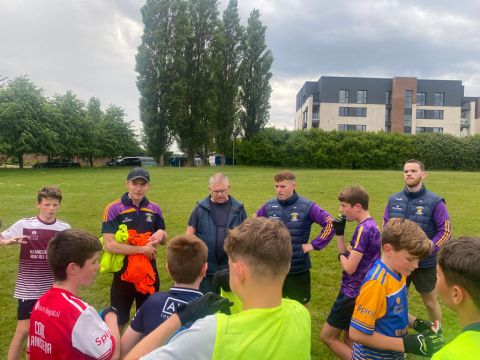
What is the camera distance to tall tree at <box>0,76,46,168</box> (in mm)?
35781

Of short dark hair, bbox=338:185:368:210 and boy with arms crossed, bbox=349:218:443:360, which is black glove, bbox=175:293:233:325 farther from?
short dark hair, bbox=338:185:368:210

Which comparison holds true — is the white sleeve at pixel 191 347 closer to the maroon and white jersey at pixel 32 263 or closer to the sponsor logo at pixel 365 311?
the sponsor logo at pixel 365 311

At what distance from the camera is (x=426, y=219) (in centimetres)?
501

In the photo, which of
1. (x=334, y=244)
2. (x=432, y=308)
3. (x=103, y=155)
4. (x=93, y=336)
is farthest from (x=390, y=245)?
(x=103, y=155)

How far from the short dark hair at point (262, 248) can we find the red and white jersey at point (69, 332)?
3.86 ft

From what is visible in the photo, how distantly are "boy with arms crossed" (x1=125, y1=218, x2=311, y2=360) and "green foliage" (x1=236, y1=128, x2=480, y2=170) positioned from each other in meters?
42.0

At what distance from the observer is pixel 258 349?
163 cm

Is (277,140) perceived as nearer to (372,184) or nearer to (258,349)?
(372,184)

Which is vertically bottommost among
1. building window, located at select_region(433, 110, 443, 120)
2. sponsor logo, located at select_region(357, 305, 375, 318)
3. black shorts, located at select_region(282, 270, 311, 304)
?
black shorts, located at select_region(282, 270, 311, 304)

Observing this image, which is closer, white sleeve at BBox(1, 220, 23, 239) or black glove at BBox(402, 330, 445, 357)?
black glove at BBox(402, 330, 445, 357)

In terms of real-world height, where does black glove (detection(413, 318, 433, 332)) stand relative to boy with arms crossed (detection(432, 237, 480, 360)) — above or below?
below

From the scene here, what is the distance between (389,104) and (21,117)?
62118mm

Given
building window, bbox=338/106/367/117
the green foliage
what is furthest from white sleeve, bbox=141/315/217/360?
building window, bbox=338/106/367/117

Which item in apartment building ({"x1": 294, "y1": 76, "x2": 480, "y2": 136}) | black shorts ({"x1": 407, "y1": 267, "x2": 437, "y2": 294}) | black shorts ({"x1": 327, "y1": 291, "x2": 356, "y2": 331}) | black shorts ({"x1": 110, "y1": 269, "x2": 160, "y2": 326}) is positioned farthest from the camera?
apartment building ({"x1": 294, "y1": 76, "x2": 480, "y2": 136})
